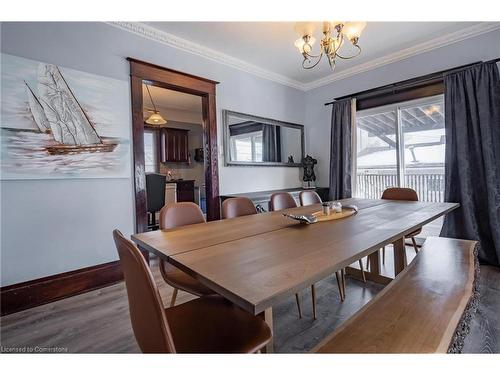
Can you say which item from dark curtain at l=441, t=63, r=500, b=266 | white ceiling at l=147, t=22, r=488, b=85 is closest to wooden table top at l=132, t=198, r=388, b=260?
white ceiling at l=147, t=22, r=488, b=85

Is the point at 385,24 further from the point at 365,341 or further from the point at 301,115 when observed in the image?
the point at 365,341

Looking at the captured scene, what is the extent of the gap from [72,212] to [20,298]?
0.74 metres

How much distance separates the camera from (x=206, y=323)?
1.05m

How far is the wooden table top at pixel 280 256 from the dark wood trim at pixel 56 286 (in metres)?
1.57

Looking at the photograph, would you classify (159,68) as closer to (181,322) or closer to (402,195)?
(181,322)

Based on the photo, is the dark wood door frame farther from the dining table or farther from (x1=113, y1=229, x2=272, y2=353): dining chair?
(x1=113, y1=229, x2=272, y2=353): dining chair

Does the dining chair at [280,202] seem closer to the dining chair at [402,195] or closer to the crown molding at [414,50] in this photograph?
the dining chair at [402,195]

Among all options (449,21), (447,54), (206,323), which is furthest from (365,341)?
(447,54)

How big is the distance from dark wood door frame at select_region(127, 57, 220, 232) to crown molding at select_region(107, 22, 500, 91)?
33 centimetres

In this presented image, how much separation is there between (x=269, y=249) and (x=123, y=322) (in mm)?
1362

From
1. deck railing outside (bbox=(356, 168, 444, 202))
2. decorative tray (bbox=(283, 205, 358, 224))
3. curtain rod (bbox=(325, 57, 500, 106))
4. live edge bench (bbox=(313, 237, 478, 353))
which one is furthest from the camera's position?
deck railing outside (bbox=(356, 168, 444, 202))

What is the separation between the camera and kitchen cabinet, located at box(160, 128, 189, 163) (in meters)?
5.95

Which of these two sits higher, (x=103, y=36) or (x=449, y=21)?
(x=449, y=21)

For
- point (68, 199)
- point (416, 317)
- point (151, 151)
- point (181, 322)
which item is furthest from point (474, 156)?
point (151, 151)
